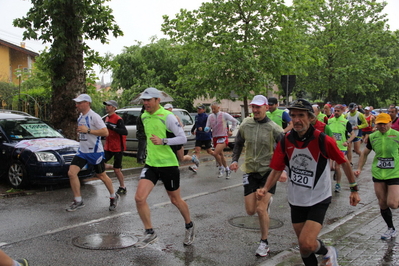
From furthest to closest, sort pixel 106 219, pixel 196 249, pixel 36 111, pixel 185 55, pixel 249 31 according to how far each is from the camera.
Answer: pixel 185 55
pixel 249 31
pixel 36 111
pixel 106 219
pixel 196 249

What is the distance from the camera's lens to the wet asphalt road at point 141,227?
5059 mm

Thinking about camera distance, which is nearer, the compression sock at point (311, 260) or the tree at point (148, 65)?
the compression sock at point (311, 260)

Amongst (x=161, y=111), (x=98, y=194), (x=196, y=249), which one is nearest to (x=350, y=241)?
(x=196, y=249)

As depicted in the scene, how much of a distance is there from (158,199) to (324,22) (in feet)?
84.5

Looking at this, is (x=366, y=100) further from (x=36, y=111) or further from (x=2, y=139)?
(x=2, y=139)

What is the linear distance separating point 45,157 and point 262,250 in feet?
18.4

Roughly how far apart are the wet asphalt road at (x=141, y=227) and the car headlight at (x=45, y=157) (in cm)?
70

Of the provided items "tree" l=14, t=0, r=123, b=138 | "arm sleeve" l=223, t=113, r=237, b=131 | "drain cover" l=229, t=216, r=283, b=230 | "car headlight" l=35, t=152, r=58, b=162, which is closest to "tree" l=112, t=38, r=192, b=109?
"tree" l=14, t=0, r=123, b=138

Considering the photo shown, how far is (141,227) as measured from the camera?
20.9 feet

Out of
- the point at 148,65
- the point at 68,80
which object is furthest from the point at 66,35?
the point at 148,65

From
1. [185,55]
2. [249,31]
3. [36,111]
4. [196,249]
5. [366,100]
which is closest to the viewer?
[196,249]

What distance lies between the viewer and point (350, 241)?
568cm

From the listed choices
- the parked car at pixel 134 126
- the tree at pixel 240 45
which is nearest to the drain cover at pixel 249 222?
the parked car at pixel 134 126

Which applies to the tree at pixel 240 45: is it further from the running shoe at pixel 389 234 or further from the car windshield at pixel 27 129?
the running shoe at pixel 389 234
